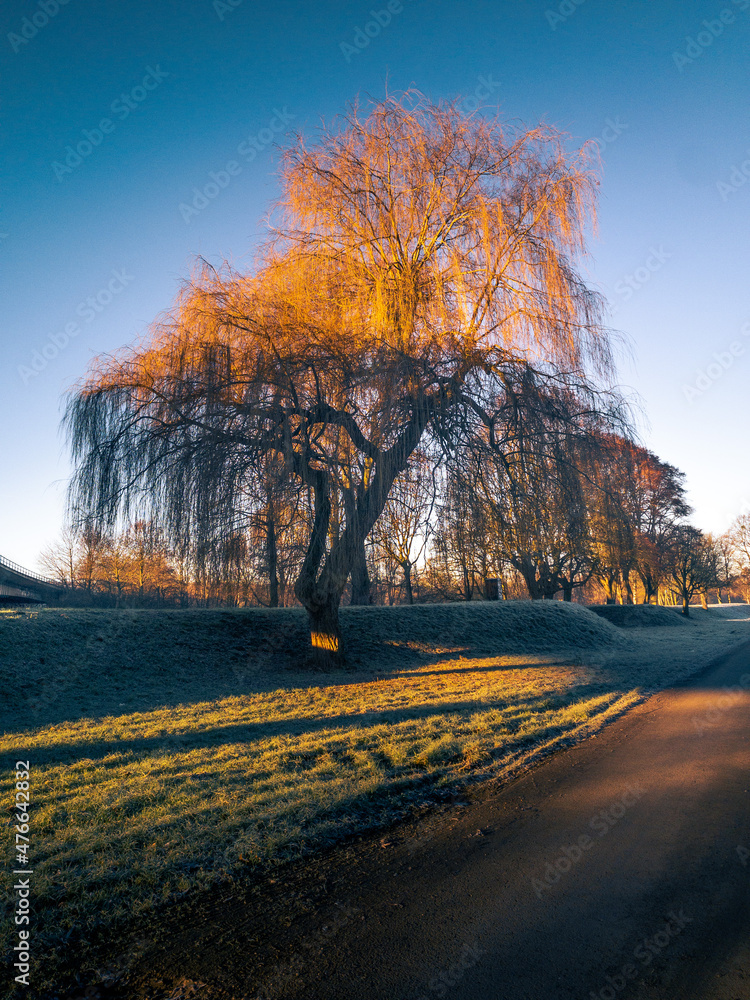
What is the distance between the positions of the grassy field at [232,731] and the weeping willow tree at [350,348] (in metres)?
2.96

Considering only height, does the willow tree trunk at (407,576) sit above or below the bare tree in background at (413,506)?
below

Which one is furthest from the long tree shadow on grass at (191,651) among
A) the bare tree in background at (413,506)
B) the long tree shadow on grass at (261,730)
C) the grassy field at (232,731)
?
the bare tree in background at (413,506)

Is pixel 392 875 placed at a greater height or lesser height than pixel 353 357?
lesser

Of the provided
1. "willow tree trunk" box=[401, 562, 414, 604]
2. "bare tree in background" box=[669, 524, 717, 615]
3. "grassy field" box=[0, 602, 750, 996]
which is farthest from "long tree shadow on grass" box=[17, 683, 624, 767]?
"bare tree in background" box=[669, 524, 717, 615]

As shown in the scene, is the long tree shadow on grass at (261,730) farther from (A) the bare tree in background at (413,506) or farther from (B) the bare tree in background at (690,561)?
(B) the bare tree in background at (690,561)

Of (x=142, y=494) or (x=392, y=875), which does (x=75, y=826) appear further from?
(x=142, y=494)

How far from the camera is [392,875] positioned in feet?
11.0

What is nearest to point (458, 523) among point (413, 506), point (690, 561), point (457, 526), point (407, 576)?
point (457, 526)

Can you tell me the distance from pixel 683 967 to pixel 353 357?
8.92 metres

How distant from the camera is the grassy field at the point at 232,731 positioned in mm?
3484

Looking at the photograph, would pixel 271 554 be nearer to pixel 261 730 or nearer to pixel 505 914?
pixel 261 730

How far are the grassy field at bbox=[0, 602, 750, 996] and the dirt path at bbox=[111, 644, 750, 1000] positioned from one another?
47 centimetres

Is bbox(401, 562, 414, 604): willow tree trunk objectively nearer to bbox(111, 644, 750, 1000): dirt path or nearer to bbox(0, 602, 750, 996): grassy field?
bbox(0, 602, 750, 996): grassy field

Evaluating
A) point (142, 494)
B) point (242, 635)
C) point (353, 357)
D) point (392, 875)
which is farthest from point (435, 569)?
point (392, 875)
